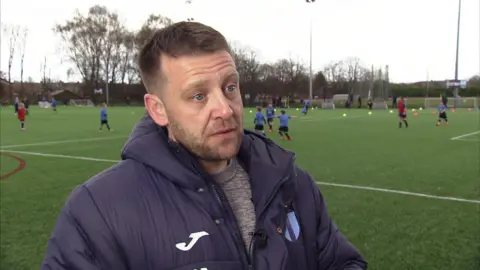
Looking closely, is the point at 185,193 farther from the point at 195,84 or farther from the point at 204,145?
the point at 195,84

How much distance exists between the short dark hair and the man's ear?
5 centimetres

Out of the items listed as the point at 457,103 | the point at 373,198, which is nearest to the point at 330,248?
the point at 373,198

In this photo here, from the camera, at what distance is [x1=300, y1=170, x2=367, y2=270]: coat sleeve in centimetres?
196

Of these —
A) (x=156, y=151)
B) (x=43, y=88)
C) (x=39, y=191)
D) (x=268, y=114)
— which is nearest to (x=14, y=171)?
(x=39, y=191)

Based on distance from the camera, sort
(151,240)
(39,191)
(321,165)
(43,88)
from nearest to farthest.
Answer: (151,240)
(39,191)
(321,165)
(43,88)

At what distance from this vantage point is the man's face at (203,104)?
5.42 ft

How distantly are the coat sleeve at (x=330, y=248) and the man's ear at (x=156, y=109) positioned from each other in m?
0.77

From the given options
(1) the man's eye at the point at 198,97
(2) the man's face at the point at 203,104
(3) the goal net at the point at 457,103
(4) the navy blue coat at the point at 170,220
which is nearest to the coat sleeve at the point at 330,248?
(4) the navy blue coat at the point at 170,220

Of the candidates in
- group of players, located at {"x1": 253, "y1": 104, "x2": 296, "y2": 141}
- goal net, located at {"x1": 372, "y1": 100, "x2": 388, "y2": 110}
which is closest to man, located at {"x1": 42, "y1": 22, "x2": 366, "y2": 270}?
group of players, located at {"x1": 253, "y1": 104, "x2": 296, "y2": 141}

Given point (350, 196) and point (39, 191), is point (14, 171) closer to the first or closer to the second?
point (39, 191)

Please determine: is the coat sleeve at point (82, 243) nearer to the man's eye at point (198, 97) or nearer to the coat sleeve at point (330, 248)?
the man's eye at point (198, 97)

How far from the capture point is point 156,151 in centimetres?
170

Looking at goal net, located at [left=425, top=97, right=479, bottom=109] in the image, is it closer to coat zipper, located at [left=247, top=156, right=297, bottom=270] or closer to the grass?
the grass

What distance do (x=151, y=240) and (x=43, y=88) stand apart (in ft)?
336
